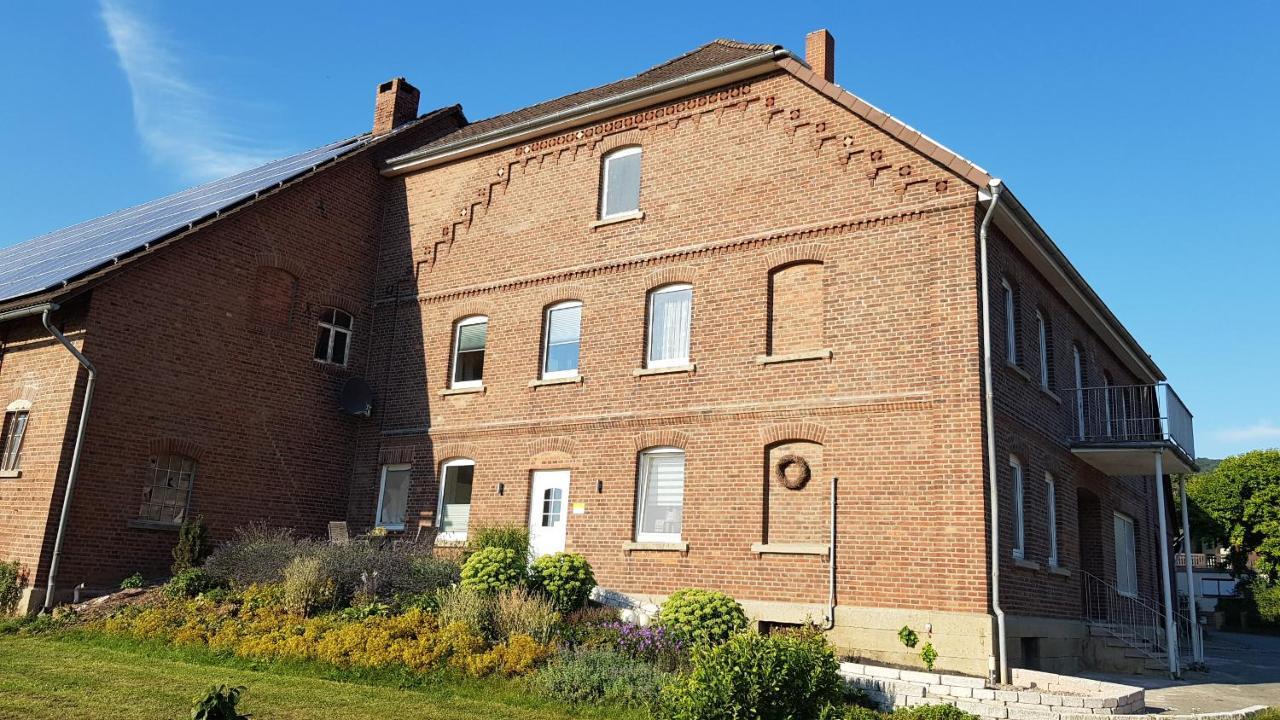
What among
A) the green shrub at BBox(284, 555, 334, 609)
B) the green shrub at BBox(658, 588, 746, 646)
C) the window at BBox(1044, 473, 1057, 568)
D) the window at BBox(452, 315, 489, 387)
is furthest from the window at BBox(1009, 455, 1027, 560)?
the green shrub at BBox(284, 555, 334, 609)

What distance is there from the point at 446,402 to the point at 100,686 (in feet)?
31.6

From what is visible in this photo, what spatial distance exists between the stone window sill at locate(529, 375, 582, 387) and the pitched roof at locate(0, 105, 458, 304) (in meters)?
6.46

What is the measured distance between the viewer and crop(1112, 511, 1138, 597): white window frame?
20.1 meters

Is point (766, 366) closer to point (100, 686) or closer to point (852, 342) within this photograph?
point (852, 342)

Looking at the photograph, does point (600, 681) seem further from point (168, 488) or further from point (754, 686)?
point (168, 488)

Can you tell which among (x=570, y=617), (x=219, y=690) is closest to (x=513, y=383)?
(x=570, y=617)

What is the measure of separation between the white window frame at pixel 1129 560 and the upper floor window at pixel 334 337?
53.5 ft

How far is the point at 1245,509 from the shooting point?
43.0 metres

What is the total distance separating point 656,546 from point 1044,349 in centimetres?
786

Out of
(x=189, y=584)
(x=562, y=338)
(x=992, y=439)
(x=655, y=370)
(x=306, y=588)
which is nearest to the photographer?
(x=306, y=588)

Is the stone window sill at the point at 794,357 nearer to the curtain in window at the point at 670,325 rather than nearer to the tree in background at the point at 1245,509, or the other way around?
the curtain in window at the point at 670,325

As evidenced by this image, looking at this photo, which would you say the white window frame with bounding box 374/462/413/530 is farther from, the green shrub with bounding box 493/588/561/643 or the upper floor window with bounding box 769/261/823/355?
the upper floor window with bounding box 769/261/823/355

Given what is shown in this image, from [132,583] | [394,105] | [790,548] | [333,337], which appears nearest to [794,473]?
[790,548]

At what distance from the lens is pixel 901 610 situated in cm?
1278
